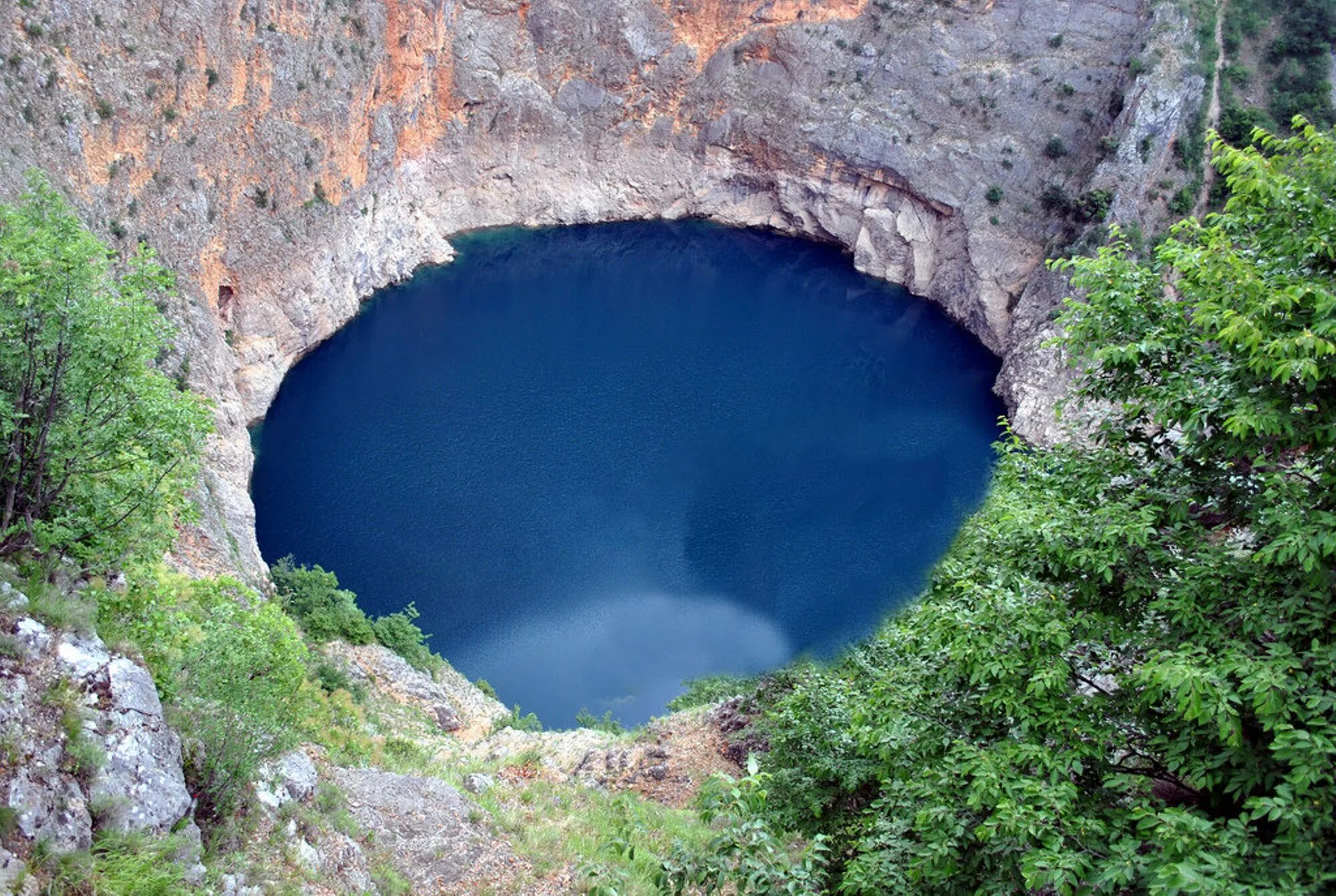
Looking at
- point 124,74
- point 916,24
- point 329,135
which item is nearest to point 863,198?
point 916,24

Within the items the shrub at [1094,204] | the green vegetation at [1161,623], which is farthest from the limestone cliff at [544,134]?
the green vegetation at [1161,623]

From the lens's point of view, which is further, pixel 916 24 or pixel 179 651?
pixel 916 24

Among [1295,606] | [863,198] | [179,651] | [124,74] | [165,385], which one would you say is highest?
[863,198]

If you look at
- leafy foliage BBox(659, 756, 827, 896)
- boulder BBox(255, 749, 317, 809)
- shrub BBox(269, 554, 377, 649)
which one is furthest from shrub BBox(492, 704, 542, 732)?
leafy foliage BBox(659, 756, 827, 896)

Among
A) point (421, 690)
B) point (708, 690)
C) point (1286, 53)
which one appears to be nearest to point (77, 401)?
point (421, 690)

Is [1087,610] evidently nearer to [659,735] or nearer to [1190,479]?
[1190,479]

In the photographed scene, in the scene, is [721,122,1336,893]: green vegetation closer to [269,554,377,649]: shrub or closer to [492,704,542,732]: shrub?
[492,704,542,732]: shrub
